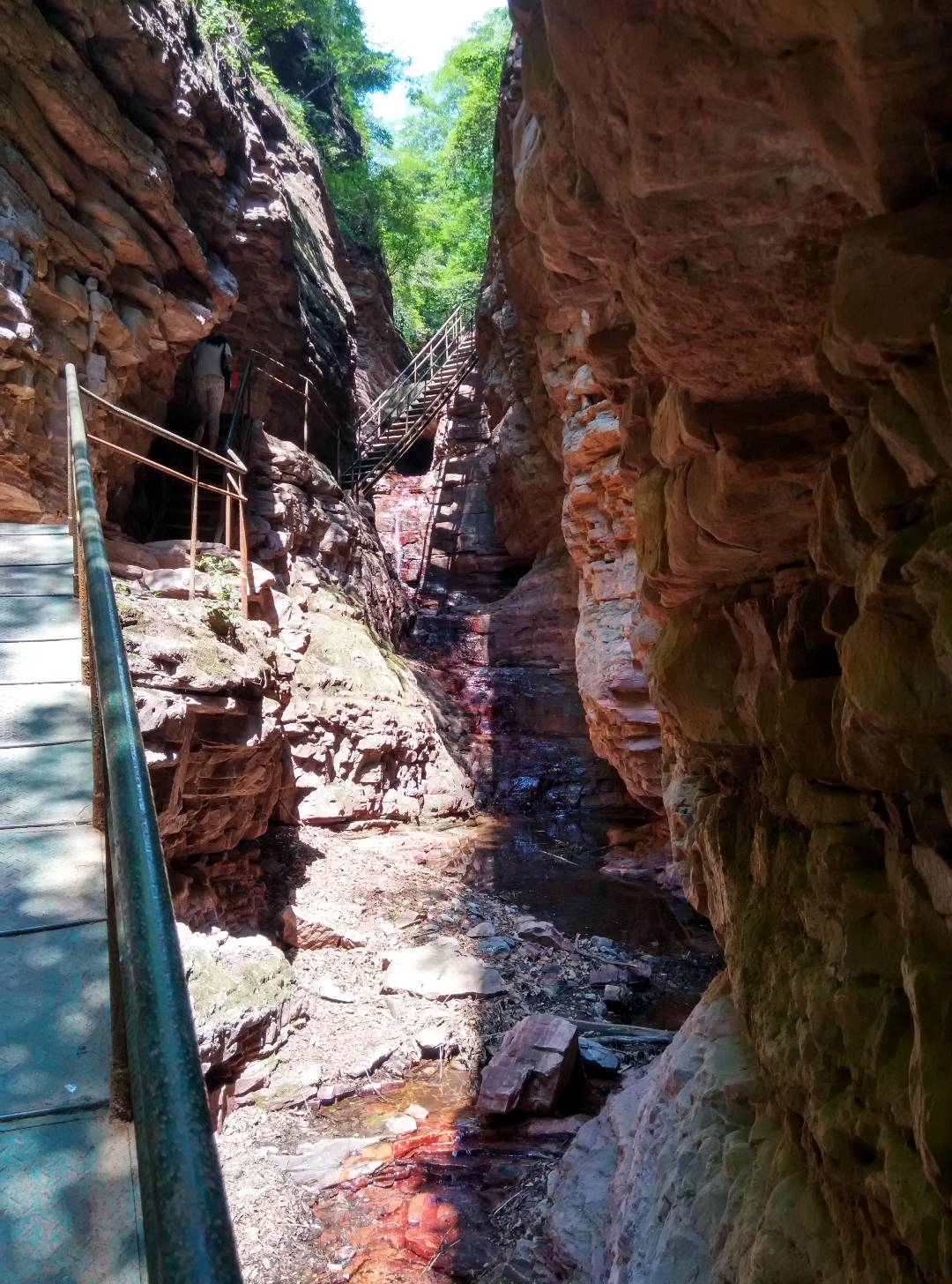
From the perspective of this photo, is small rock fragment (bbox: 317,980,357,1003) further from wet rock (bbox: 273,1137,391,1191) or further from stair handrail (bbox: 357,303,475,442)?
stair handrail (bbox: 357,303,475,442)

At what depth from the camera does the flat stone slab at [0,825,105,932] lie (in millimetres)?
1657

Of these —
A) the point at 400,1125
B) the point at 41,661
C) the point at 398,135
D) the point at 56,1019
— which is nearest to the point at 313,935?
the point at 400,1125

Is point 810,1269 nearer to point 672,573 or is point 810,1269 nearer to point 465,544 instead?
point 672,573

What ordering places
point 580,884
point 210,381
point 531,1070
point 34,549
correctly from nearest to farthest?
point 34,549
point 531,1070
point 580,884
point 210,381

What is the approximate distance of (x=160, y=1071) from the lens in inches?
27.6

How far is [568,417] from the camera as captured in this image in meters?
9.83

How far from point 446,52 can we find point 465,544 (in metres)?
19.5

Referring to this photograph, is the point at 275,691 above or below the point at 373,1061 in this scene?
above

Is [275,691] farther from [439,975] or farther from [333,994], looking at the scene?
[439,975]

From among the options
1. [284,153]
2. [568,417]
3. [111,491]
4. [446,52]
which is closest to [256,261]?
[284,153]

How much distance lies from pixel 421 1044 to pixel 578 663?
5.36 metres

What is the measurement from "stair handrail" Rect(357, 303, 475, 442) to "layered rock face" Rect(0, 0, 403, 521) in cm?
691

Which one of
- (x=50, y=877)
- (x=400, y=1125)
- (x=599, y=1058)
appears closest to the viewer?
(x=50, y=877)

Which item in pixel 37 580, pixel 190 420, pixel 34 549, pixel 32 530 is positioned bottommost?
pixel 37 580
